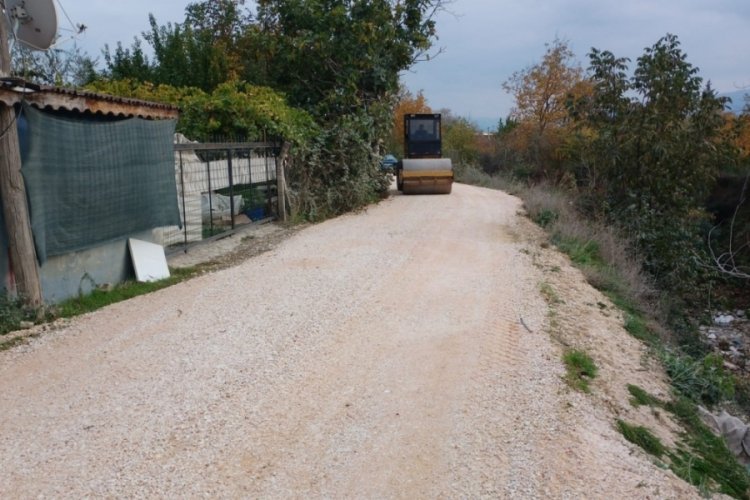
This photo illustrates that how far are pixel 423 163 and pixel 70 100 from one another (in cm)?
1626

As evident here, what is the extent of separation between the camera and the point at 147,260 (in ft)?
30.6

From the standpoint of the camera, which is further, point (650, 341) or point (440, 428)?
point (650, 341)

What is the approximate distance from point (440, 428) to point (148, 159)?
6671 mm

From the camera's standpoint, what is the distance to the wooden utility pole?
678cm

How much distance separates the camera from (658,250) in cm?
1417

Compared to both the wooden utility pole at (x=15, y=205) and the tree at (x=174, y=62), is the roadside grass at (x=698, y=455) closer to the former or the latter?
the wooden utility pole at (x=15, y=205)

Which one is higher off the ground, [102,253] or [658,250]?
[102,253]

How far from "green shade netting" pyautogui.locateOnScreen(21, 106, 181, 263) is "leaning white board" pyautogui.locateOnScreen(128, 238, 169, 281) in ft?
0.81

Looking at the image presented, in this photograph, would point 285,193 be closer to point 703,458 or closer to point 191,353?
point 191,353

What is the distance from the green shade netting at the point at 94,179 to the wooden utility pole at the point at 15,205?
0.11 meters

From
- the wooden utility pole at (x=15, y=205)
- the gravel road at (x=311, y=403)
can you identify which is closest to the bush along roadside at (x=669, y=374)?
the gravel road at (x=311, y=403)

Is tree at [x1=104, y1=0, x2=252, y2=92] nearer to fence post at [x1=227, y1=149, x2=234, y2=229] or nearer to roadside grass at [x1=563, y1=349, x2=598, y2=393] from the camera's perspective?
fence post at [x1=227, y1=149, x2=234, y2=229]

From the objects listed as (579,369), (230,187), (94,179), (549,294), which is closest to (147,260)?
(94,179)

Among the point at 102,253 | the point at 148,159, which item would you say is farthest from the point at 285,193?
the point at 102,253
